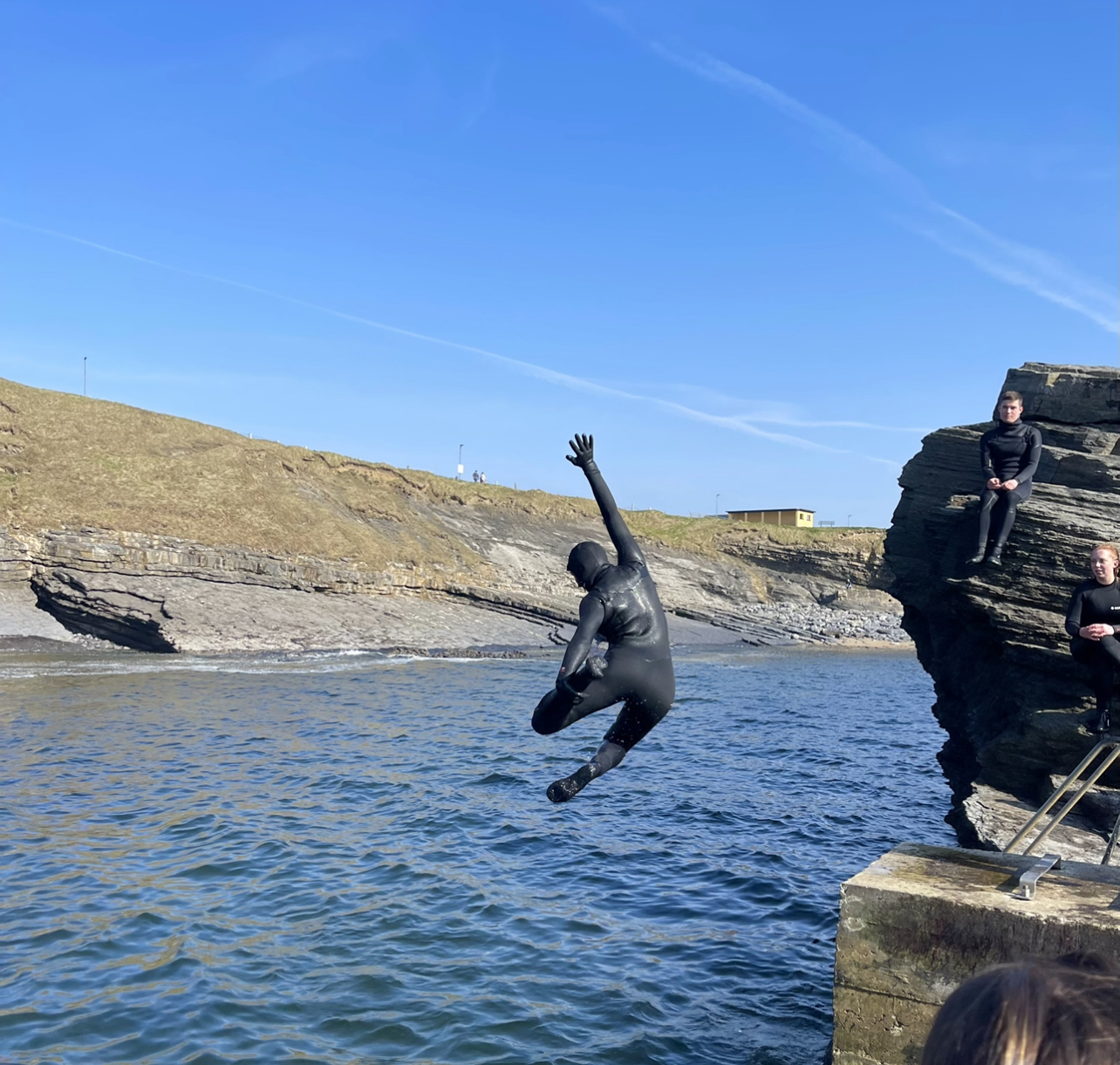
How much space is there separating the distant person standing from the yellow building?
232 ft

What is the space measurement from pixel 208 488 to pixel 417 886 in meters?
43.7

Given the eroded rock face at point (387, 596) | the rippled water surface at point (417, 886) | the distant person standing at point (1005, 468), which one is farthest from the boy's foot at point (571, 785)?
the eroded rock face at point (387, 596)

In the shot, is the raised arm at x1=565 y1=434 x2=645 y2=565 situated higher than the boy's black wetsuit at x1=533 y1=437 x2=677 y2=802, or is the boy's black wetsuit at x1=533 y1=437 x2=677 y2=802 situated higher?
the raised arm at x1=565 y1=434 x2=645 y2=565

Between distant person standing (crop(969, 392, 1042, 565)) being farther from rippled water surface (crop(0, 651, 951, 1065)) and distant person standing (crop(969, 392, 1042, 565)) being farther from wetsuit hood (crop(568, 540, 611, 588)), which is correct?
wetsuit hood (crop(568, 540, 611, 588))

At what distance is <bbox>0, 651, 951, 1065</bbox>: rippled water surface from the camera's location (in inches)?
314

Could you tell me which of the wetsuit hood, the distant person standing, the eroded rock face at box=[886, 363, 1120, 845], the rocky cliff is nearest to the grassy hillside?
the rocky cliff

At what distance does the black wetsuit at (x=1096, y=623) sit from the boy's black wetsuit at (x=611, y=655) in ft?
14.2

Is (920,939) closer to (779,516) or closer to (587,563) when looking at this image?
(587,563)

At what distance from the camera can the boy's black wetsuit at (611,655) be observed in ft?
24.3

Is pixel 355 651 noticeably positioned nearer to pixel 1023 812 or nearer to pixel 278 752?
pixel 278 752

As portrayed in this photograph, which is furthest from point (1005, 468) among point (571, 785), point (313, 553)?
point (313, 553)

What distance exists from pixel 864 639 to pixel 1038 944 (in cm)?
5714

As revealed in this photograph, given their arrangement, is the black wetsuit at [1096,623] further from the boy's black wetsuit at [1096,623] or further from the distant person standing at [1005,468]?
the distant person standing at [1005,468]

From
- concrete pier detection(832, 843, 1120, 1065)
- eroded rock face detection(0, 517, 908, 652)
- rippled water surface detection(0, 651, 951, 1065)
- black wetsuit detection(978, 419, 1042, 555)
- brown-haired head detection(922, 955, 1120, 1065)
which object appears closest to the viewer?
brown-haired head detection(922, 955, 1120, 1065)
